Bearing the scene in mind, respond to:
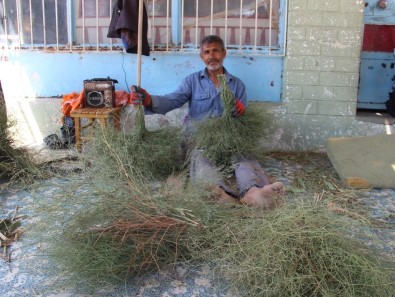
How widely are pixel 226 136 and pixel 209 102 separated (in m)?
0.57

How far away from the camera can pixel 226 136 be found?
11.8 feet

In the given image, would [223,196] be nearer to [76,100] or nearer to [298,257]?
Result: [298,257]

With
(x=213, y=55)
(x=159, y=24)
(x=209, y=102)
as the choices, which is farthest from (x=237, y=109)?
(x=159, y=24)

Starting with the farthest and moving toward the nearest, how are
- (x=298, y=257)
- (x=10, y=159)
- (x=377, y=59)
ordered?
1. (x=377, y=59)
2. (x=10, y=159)
3. (x=298, y=257)

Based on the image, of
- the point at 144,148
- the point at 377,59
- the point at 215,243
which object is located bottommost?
the point at 215,243

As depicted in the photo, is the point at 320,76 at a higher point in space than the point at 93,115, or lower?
higher

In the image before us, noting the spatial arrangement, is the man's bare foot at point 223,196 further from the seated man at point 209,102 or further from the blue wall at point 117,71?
the blue wall at point 117,71

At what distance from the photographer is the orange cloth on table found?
4.42 metres

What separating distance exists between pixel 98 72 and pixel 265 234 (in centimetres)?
333

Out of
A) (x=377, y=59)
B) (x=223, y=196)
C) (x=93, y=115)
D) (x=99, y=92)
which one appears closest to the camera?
(x=223, y=196)

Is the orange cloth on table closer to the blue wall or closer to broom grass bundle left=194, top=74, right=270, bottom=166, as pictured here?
the blue wall

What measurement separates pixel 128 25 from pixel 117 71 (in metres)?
0.71

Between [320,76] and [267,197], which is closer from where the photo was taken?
[267,197]

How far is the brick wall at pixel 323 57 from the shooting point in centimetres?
443
